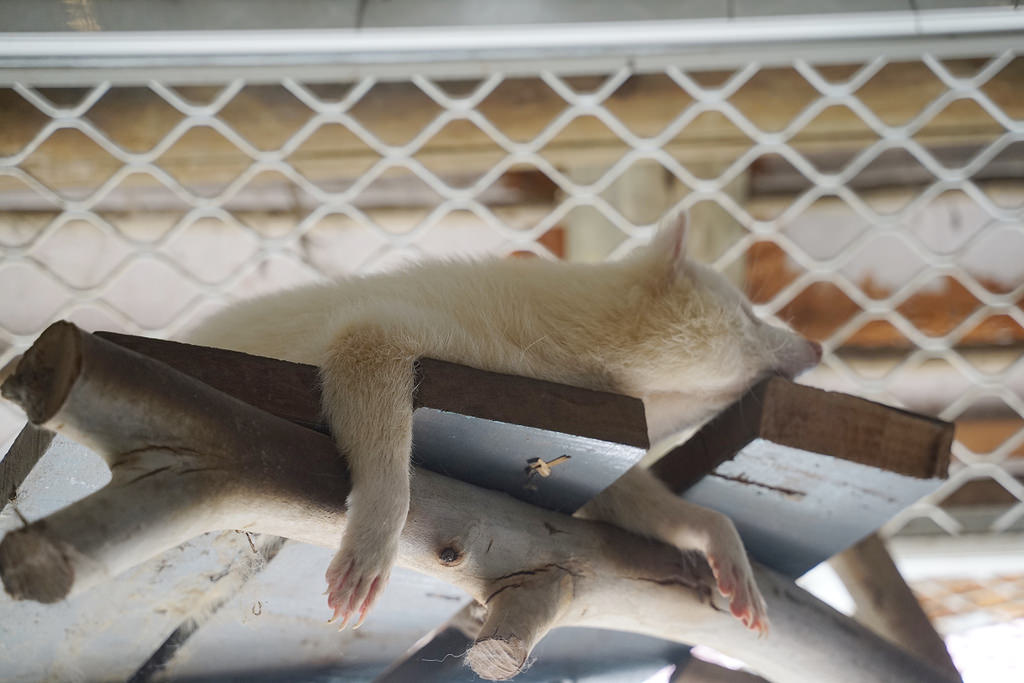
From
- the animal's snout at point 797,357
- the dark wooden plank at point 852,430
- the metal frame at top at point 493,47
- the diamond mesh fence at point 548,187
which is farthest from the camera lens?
the diamond mesh fence at point 548,187

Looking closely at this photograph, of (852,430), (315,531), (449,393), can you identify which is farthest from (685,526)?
(315,531)

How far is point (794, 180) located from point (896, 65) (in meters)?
0.48

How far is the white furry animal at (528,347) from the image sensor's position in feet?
3.91

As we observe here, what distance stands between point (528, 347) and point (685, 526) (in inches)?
16.2

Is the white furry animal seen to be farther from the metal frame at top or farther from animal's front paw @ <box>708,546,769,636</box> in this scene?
the metal frame at top

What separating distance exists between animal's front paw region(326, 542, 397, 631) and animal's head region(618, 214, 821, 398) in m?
0.75

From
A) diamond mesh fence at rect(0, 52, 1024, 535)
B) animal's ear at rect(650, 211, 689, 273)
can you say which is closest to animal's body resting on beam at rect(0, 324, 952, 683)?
animal's ear at rect(650, 211, 689, 273)

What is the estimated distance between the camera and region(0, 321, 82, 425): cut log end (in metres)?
0.94

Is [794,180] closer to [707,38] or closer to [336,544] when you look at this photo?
[707,38]

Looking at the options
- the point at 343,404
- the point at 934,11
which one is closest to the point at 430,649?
the point at 343,404

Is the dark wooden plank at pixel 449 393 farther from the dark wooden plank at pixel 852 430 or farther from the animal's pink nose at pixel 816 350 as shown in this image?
the animal's pink nose at pixel 816 350

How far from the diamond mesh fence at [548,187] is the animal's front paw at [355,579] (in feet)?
5.43

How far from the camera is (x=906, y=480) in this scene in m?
1.52

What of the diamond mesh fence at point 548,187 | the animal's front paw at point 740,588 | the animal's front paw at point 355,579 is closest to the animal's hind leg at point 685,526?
the animal's front paw at point 740,588
